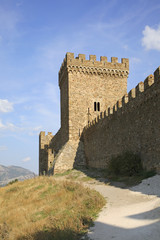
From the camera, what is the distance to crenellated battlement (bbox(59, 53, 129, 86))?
81.9 ft

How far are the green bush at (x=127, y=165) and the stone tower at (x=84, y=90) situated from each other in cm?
911

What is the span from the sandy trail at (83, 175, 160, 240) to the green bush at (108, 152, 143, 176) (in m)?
3.70

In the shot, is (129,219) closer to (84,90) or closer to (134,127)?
(134,127)

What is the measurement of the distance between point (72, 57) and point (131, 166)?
48.8ft

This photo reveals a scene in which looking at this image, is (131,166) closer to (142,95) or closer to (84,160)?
(142,95)

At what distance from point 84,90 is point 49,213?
1720cm

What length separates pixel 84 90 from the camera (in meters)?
25.0

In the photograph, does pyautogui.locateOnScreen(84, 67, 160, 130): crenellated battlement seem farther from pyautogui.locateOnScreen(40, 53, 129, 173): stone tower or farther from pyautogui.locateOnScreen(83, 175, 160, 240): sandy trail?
pyautogui.locateOnScreen(40, 53, 129, 173): stone tower

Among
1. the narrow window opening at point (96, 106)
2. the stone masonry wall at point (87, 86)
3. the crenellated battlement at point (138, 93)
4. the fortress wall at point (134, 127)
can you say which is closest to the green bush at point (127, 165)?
the fortress wall at point (134, 127)

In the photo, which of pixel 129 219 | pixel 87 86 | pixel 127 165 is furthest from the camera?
pixel 87 86

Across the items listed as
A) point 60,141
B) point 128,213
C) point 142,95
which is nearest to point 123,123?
point 142,95

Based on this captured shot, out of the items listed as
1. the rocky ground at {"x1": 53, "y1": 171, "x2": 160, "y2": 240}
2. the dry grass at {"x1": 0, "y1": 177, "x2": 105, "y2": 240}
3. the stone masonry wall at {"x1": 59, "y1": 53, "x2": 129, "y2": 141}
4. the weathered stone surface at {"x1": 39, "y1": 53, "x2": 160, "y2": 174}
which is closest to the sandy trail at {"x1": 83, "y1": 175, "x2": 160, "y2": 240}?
the rocky ground at {"x1": 53, "y1": 171, "x2": 160, "y2": 240}

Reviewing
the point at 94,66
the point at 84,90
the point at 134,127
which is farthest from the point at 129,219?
the point at 94,66

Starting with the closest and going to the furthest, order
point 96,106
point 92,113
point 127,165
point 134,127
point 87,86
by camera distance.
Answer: point 127,165, point 134,127, point 92,113, point 87,86, point 96,106
